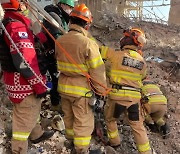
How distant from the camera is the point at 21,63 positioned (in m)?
3.86

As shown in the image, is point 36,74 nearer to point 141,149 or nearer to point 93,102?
point 93,102

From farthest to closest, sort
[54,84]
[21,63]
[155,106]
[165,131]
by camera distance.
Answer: [165,131]
[155,106]
[54,84]
[21,63]

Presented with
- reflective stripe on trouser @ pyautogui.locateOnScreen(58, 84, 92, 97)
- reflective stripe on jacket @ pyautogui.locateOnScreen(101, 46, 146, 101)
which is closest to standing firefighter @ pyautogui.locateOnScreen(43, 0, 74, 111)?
reflective stripe on trouser @ pyautogui.locateOnScreen(58, 84, 92, 97)

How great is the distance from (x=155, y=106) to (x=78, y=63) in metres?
1.66

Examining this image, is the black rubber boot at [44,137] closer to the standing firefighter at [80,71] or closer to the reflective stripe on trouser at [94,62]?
the standing firefighter at [80,71]

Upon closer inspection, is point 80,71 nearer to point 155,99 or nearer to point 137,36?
point 137,36

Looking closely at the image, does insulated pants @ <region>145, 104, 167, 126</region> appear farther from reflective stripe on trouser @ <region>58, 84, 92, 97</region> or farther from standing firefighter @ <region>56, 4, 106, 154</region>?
reflective stripe on trouser @ <region>58, 84, 92, 97</region>

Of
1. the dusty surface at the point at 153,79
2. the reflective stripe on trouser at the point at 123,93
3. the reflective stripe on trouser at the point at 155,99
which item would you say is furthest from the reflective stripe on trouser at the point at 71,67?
the reflective stripe on trouser at the point at 155,99

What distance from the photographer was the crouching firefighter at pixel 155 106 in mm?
5344

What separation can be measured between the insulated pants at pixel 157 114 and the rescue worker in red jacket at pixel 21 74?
6.41 feet

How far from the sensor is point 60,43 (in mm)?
4402

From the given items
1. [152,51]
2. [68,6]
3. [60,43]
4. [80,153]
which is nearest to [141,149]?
[80,153]

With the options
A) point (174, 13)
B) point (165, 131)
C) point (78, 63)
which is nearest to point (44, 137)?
point (78, 63)

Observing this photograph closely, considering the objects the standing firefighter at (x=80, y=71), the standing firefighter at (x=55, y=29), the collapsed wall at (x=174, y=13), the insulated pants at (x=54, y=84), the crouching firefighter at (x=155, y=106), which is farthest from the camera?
the collapsed wall at (x=174, y=13)
